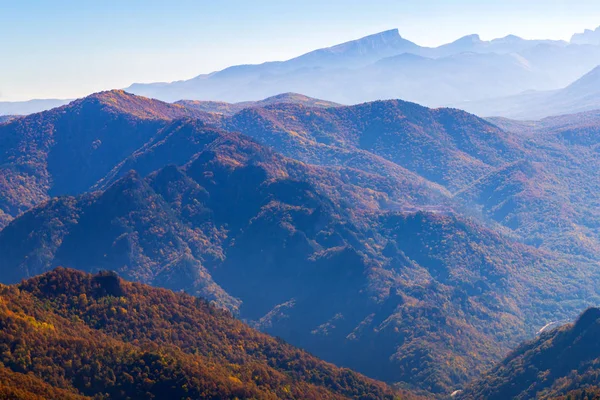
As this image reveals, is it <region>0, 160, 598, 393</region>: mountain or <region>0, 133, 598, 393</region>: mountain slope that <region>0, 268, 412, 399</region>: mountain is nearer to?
<region>0, 133, 598, 393</region>: mountain slope

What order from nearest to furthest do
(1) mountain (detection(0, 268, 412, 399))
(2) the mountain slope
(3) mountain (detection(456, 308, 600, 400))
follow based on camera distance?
(1) mountain (detection(0, 268, 412, 399)) → (3) mountain (detection(456, 308, 600, 400)) → (2) the mountain slope

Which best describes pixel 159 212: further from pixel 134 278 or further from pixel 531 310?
pixel 531 310

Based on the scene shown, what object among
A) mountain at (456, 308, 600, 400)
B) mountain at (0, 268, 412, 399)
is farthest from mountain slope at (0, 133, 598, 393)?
mountain at (0, 268, 412, 399)

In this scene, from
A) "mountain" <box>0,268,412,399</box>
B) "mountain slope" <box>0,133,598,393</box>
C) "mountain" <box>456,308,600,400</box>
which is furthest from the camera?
"mountain slope" <box>0,133,598,393</box>

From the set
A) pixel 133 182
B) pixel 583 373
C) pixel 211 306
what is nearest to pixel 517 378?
pixel 583 373

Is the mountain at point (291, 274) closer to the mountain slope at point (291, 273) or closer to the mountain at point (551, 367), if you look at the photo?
the mountain slope at point (291, 273)

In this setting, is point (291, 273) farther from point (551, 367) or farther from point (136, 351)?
point (136, 351)

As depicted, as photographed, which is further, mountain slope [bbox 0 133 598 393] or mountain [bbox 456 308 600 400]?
mountain slope [bbox 0 133 598 393]
